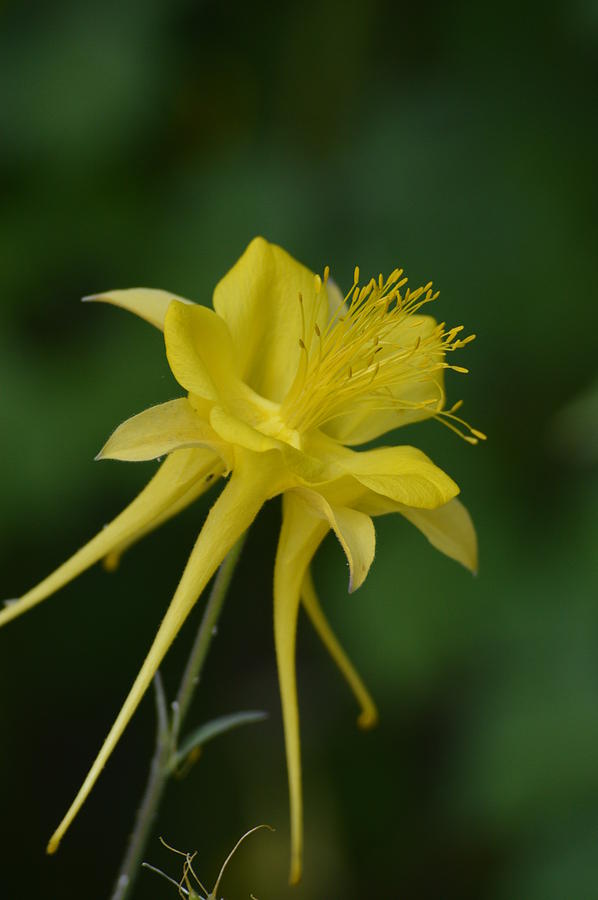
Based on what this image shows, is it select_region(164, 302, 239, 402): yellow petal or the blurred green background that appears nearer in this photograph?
select_region(164, 302, 239, 402): yellow petal

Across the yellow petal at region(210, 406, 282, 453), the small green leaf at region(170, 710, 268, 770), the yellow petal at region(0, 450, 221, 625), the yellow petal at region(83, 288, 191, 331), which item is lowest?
the small green leaf at region(170, 710, 268, 770)

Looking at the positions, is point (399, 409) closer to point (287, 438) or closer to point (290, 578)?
point (287, 438)

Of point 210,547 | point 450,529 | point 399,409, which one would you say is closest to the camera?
point 210,547

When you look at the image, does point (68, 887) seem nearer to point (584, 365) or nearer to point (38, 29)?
point (584, 365)

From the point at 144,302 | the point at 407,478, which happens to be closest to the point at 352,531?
the point at 407,478

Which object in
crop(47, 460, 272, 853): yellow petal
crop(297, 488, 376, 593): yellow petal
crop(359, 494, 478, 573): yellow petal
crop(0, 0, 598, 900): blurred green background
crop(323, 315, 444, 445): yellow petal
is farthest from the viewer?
crop(0, 0, 598, 900): blurred green background

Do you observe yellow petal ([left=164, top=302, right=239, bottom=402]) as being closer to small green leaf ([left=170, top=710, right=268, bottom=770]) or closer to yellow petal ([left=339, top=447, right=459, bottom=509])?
yellow petal ([left=339, top=447, right=459, bottom=509])

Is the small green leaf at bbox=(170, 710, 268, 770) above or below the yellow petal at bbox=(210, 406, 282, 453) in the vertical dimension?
below

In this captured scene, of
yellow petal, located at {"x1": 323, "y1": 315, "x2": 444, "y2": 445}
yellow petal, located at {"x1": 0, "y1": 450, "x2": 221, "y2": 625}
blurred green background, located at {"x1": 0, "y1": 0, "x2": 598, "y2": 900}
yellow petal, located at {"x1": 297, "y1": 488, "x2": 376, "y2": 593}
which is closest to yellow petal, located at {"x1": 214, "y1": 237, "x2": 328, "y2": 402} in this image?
yellow petal, located at {"x1": 323, "y1": 315, "x2": 444, "y2": 445}
